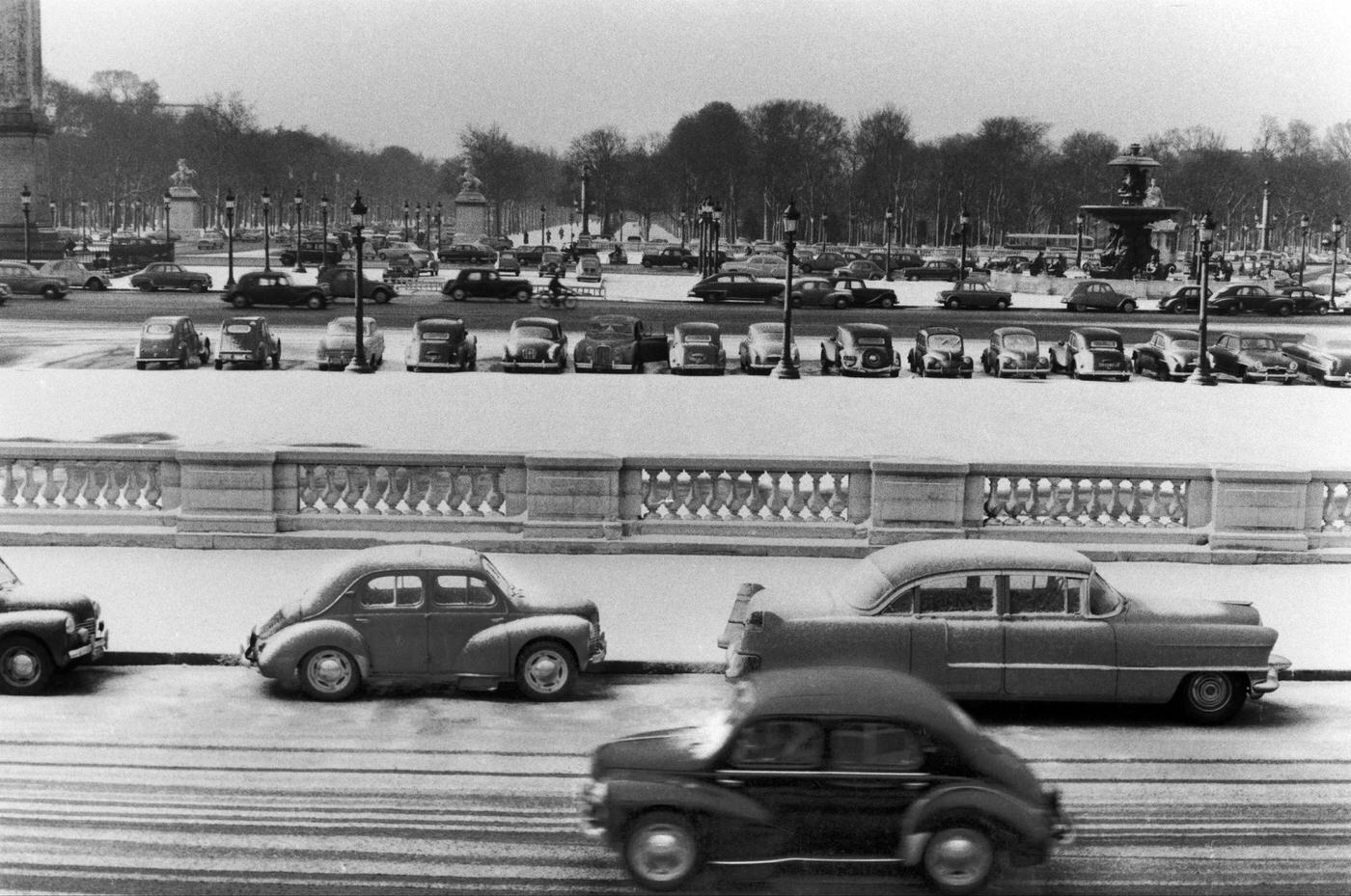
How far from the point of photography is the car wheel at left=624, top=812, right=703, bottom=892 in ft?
28.8

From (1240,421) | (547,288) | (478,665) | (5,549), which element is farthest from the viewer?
(547,288)

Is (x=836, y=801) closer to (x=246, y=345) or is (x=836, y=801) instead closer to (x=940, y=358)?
(x=940, y=358)

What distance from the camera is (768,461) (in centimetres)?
1739

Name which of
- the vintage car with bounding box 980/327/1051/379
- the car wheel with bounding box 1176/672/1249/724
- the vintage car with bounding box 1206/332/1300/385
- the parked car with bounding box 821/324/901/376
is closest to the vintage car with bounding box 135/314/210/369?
the parked car with bounding box 821/324/901/376

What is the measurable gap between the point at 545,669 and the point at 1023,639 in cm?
362

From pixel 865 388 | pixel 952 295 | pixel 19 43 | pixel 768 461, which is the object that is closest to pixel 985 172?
pixel 952 295

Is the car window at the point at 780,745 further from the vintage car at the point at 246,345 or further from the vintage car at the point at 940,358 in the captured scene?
the vintage car at the point at 246,345

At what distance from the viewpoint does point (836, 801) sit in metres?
8.74

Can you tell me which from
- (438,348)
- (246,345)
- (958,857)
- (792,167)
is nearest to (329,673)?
(958,857)

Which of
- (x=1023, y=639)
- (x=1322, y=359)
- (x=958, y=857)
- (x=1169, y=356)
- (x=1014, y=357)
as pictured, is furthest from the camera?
(x=1169, y=356)

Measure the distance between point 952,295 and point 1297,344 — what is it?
22.3 metres

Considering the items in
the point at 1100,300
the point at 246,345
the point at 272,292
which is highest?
the point at 1100,300

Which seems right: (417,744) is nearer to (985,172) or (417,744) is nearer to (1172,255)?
(1172,255)

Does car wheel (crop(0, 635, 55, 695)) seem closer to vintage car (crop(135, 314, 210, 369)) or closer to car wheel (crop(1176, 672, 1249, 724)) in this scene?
car wheel (crop(1176, 672, 1249, 724))
